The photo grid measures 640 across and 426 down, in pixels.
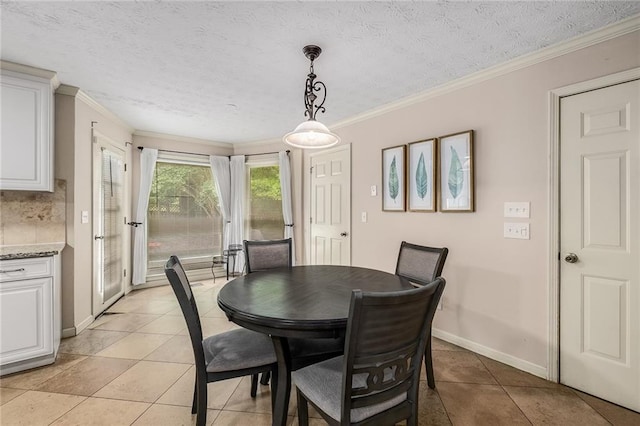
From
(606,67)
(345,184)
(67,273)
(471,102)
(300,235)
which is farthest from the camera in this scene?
(300,235)

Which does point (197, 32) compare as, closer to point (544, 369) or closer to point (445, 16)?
point (445, 16)

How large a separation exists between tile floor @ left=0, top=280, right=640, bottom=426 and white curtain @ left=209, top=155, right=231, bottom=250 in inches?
99.3

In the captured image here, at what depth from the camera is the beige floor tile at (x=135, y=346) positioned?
8.52 ft

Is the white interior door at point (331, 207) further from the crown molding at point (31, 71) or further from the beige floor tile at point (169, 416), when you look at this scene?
the crown molding at point (31, 71)

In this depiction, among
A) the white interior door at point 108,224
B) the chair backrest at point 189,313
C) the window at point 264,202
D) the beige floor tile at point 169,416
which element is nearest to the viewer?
the chair backrest at point 189,313

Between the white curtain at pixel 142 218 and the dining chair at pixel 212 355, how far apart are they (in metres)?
3.22

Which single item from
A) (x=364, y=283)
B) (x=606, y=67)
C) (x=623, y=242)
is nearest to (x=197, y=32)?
(x=364, y=283)

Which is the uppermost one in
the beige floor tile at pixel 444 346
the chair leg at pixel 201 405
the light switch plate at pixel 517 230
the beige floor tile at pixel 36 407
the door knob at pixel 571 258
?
the light switch plate at pixel 517 230

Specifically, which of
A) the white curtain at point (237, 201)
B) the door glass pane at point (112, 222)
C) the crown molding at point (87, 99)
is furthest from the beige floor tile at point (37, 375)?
the white curtain at point (237, 201)

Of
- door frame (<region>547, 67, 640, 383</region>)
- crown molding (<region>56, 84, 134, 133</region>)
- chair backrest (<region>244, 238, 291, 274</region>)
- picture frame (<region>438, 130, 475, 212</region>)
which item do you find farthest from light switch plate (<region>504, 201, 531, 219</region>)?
crown molding (<region>56, 84, 134, 133</region>)

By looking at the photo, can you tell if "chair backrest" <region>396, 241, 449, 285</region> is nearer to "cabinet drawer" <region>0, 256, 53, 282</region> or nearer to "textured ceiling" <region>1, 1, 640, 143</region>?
"textured ceiling" <region>1, 1, 640, 143</region>

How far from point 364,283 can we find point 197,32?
2.02m

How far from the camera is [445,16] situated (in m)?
1.83

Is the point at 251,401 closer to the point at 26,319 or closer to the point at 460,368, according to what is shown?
the point at 460,368
